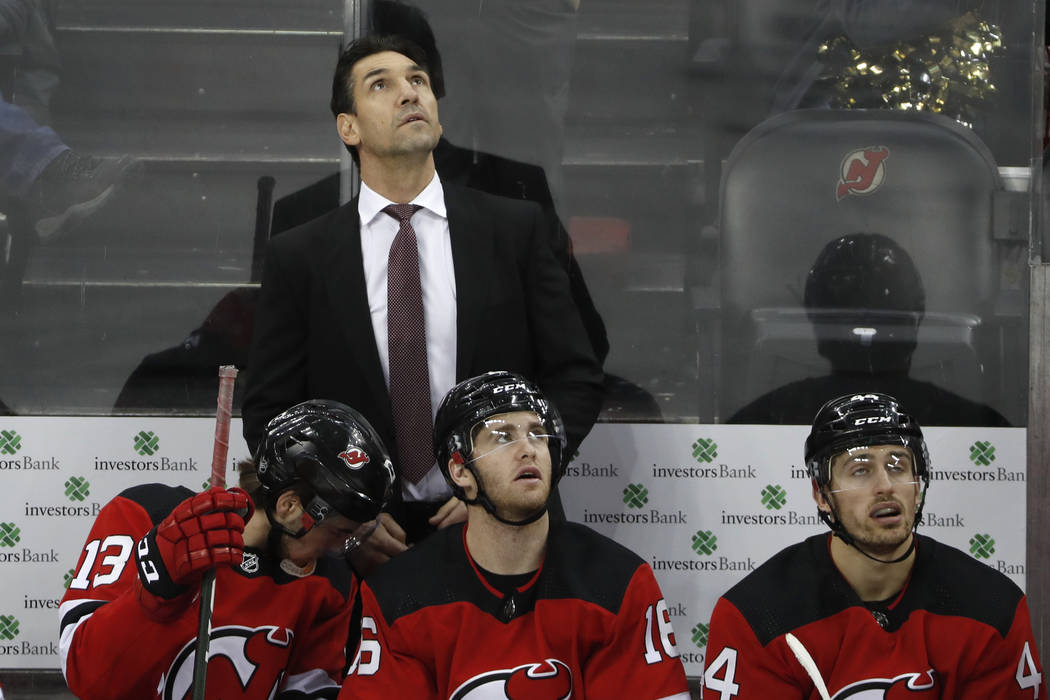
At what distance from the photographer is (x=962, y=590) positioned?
2.96 m

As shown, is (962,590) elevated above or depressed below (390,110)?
below

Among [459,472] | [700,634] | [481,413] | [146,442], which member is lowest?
[700,634]

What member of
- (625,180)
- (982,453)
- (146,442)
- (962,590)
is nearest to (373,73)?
(625,180)

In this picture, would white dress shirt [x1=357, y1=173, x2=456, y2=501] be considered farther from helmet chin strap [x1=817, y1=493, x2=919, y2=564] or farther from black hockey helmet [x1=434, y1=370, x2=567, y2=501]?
helmet chin strap [x1=817, y1=493, x2=919, y2=564]

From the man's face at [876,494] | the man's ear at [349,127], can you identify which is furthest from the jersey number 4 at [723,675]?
the man's ear at [349,127]

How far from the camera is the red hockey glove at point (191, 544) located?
106 inches

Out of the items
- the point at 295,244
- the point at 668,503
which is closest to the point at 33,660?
the point at 295,244

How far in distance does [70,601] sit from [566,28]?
2.22m

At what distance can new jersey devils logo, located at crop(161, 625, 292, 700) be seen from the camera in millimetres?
3012

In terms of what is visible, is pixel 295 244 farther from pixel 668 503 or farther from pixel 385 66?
pixel 668 503

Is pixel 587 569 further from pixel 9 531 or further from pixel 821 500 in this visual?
pixel 9 531

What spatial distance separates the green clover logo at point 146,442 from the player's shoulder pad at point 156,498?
2.48 ft

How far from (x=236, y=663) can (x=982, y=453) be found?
2232 mm

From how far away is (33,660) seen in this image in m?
4.02
